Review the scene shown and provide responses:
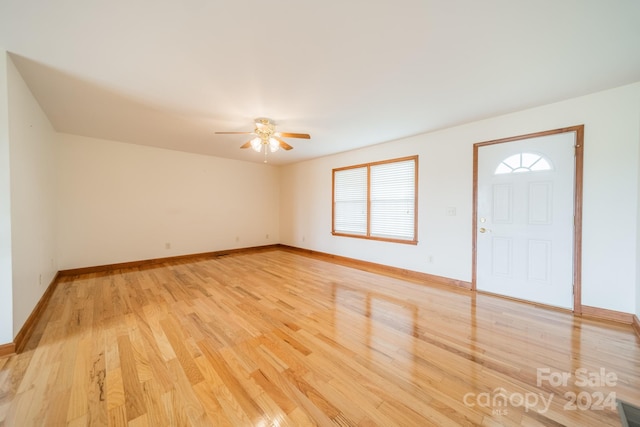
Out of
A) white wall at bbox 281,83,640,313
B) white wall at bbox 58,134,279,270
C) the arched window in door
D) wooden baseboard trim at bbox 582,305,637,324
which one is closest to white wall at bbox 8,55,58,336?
white wall at bbox 58,134,279,270

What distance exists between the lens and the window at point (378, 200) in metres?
4.18

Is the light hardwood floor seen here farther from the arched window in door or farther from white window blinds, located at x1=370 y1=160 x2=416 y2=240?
the arched window in door

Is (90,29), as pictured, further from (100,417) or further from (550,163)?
(550,163)

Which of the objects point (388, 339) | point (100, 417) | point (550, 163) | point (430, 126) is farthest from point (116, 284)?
point (550, 163)

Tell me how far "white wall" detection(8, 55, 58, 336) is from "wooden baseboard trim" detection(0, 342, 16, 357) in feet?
0.34

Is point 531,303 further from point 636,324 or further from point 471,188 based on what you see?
point 471,188

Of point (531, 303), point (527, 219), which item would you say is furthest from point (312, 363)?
point (527, 219)

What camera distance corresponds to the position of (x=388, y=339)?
2.11 metres

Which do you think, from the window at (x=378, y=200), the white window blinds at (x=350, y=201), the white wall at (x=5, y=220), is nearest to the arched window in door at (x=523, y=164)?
the window at (x=378, y=200)

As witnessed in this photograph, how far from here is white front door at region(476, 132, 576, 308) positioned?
9.00ft

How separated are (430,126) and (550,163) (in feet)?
5.14

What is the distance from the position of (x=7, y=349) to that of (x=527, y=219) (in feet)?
18.3

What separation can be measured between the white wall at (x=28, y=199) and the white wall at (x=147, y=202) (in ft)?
2.26

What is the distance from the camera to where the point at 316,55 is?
1922mm
